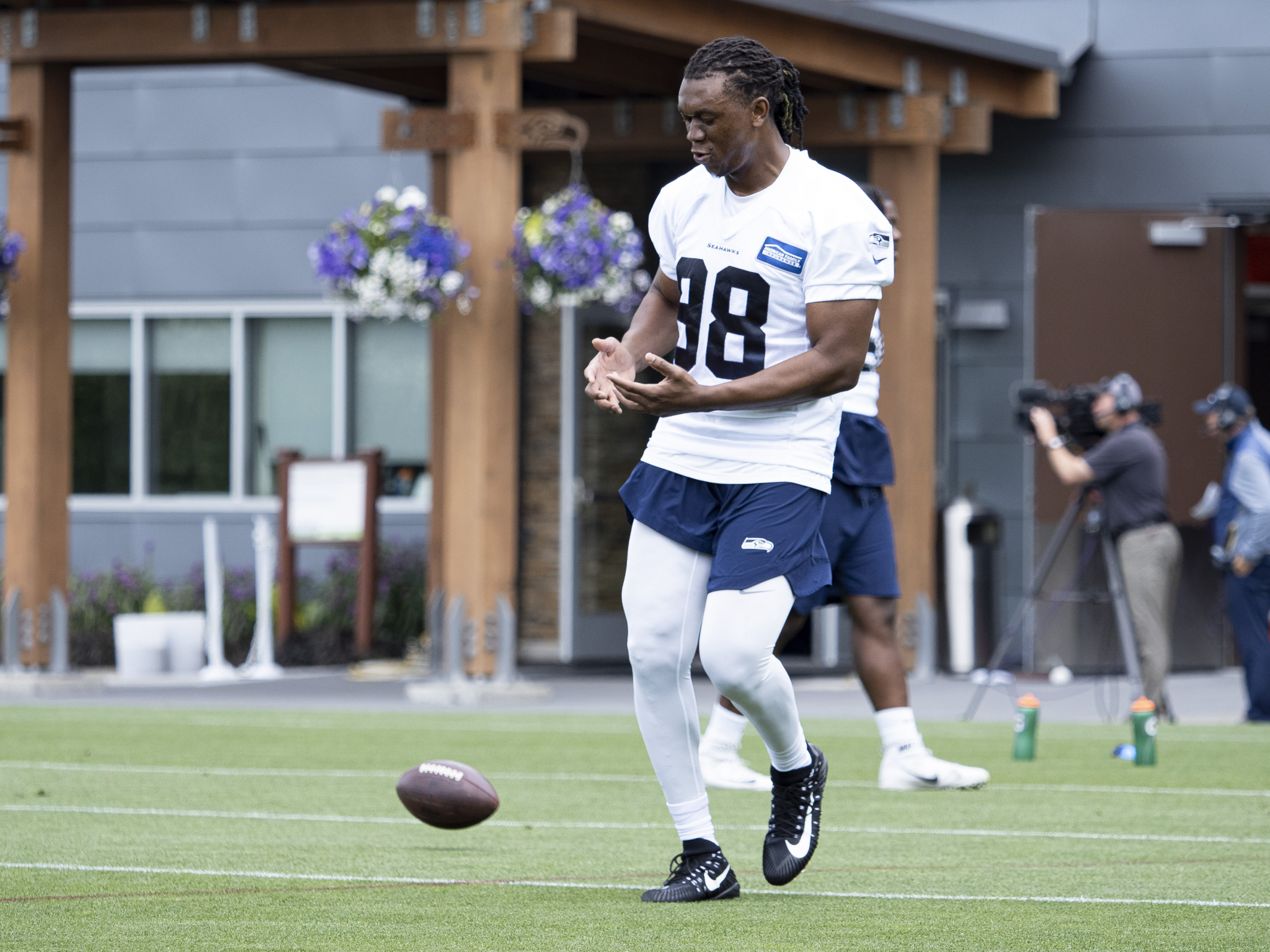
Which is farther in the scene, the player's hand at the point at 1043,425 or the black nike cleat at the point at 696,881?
the player's hand at the point at 1043,425

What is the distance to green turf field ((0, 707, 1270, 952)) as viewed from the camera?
15.0 ft

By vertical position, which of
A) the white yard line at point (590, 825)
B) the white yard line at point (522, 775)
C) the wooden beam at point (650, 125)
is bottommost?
the white yard line at point (522, 775)

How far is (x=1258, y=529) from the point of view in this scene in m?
11.4

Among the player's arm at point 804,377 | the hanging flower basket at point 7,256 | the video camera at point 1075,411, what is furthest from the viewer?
the hanging flower basket at point 7,256

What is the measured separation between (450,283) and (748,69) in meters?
7.19

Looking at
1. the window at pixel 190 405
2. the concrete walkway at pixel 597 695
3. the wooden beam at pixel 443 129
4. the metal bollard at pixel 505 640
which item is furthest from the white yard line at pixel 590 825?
the window at pixel 190 405

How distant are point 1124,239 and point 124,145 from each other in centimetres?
823

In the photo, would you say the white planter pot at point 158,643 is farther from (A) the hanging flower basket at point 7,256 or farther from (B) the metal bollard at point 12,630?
(A) the hanging flower basket at point 7,256

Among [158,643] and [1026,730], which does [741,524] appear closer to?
[1026,730]

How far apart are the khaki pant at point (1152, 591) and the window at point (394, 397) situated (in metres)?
7.02

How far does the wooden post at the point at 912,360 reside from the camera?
14.2 m

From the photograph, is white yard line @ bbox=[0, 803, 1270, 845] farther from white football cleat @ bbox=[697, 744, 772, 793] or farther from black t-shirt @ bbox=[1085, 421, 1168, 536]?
black t-shirt @ bbox=[1085, 421, 1168, 536]

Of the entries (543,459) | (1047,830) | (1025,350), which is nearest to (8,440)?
(543,459)

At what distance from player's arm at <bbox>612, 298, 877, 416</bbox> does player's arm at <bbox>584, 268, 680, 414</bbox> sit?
7cm
